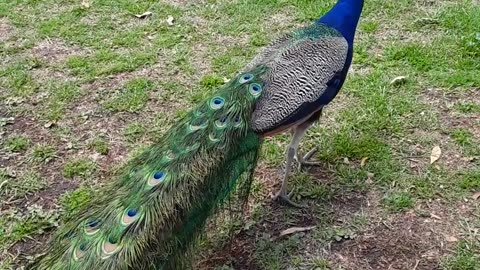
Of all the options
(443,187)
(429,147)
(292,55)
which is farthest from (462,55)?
(292,55)

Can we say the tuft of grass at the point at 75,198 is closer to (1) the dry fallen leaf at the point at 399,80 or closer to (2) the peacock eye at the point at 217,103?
(2) the peacock eye at the point at 217,103

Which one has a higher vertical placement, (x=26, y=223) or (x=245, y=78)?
(x=245, y=78)

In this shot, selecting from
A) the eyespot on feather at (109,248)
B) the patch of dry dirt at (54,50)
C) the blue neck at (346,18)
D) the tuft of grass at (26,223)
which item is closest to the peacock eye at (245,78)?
the blue neck at (346,18)

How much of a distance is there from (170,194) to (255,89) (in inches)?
25.8

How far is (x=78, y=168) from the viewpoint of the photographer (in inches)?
127

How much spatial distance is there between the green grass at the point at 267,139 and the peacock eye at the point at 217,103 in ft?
1.62

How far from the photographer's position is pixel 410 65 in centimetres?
388

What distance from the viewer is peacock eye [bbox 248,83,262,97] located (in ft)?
8.85

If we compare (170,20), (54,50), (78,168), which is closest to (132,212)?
(78,168)

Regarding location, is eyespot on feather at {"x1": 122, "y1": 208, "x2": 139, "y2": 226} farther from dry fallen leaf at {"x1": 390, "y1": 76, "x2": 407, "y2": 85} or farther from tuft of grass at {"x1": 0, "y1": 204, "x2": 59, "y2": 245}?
dry fallen leaf at {"x1": 390, "y1": 76, "x2": 407, "y2": 85}

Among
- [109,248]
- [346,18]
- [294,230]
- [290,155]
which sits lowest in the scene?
[294,230]

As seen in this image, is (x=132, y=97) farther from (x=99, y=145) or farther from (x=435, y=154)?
(x=435, y=154)

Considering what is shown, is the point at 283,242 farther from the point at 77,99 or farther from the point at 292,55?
the point at 77,99

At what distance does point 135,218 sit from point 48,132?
151 cm
